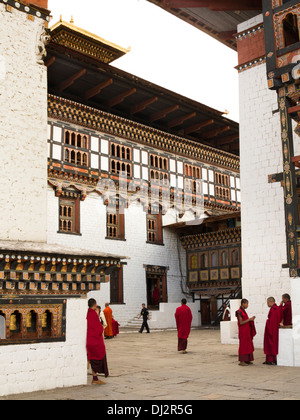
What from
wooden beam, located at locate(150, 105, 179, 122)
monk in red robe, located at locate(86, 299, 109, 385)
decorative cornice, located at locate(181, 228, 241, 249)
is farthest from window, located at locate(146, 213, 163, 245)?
monk in red robe, located at locate(86, 299, 109, 385)

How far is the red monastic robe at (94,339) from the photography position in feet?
23.9

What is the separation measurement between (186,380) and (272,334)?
2.45 meters

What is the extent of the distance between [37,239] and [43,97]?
2.38 meters

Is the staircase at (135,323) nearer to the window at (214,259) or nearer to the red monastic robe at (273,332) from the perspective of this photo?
the window at (214,259)

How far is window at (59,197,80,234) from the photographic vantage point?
781 inches

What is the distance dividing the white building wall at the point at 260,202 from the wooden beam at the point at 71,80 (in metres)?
7.43

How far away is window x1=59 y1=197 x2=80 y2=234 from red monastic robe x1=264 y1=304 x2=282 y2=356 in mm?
11817

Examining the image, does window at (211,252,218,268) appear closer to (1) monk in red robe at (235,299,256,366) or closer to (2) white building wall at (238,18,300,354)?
(2) white building wall at (238,18,300,354)

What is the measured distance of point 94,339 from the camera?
23.9 ft

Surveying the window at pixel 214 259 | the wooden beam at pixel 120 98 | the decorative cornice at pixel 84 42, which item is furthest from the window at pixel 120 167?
the decorative cornice at pixel 84 42

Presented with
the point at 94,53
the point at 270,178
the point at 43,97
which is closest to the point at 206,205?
the point at 94,53

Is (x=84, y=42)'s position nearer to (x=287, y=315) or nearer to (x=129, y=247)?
(x=129, y=247)

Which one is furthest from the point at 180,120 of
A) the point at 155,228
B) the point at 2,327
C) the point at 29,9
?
the point at 2,327
